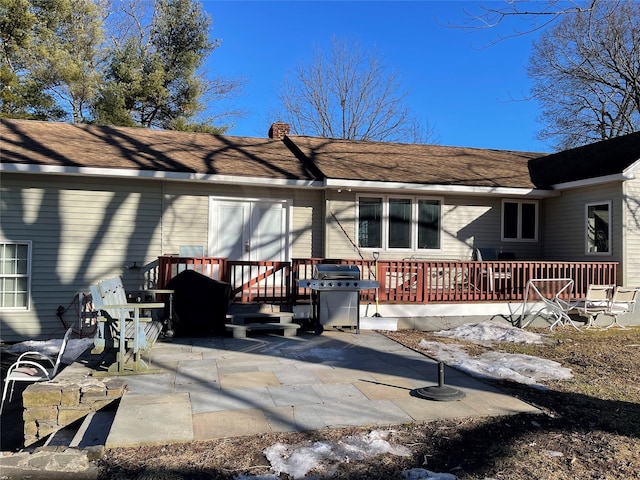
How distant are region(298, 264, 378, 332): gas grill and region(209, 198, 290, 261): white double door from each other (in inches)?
100

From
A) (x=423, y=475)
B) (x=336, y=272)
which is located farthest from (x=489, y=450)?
(x=336, y=272)

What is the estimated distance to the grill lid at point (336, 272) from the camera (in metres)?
8.39

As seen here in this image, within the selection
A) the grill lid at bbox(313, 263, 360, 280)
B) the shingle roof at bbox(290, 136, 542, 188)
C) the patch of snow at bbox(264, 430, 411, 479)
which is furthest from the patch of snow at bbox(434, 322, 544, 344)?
the patch of snow at bbox(264, 430, 411, 479)

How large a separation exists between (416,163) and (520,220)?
10.3 ft

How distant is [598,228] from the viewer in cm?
1131

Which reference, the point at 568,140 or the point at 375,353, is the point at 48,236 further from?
the point at 568,140

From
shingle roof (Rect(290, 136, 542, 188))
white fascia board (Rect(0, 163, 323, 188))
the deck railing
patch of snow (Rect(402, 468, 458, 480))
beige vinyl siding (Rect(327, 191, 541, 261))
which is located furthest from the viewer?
shingle roof (Rect(290, 136, 542, 188))

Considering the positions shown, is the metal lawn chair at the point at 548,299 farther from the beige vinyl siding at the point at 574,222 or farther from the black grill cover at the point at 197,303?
the black grill cover at the point at 197,303

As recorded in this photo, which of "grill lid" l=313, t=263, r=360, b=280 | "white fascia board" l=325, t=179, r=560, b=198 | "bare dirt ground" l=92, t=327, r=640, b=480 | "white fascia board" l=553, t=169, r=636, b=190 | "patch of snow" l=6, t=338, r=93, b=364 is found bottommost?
"patch of snow" l=6, t=338, r=93, b=364

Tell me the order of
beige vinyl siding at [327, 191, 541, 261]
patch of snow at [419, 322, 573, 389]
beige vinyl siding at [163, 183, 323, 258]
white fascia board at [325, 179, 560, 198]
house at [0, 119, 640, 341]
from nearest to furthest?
patch of snow at [419, 322, 573, 389] < house at [0, 119, 640, 341] < beige vinyl siding at [163, 183, 323, 258] < white fascia board at [325, 179, 560, 198] < beige vinyl siding at [327, 191, 541, 261]

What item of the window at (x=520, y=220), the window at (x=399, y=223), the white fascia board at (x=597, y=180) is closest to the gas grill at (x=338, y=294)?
the window at (x=399, y=223)

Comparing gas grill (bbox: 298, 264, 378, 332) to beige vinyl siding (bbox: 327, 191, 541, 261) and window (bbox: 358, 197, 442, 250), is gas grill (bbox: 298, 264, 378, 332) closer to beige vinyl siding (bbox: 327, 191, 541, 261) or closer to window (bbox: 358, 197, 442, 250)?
beige vinyl siding (bbox: 327, 191, 541, 261)

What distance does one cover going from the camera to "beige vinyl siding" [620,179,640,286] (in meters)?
10.6

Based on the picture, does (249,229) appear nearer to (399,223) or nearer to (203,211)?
(203,211)
